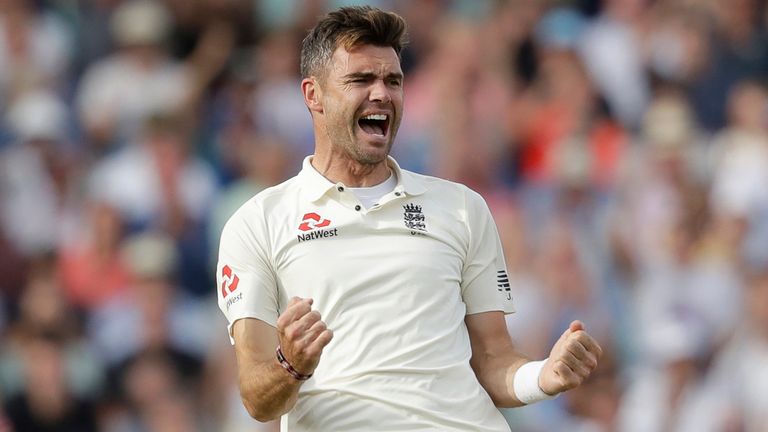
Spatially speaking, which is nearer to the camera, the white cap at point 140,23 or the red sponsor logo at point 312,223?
the red sponsor logo at point 312,223

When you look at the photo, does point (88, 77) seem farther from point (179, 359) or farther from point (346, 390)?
point (346, 390)

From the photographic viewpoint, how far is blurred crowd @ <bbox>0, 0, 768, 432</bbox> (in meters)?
9.27

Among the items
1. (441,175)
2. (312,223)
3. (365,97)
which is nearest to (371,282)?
(312,223)

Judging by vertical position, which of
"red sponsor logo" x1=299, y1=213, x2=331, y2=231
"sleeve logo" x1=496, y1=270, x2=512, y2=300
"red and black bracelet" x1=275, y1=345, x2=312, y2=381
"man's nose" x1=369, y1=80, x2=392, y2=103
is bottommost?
"red and black bracelet" x1=275, y1=345, x2=312, y2=381

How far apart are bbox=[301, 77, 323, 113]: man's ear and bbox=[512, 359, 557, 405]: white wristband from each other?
1109 millimetres

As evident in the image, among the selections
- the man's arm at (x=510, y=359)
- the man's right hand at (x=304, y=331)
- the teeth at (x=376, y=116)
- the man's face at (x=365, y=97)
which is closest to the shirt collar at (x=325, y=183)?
the man's face at (x=365, y=97)

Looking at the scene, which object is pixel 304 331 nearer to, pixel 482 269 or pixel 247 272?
pixel 247 272

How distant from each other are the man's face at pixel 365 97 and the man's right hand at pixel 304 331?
82 cm

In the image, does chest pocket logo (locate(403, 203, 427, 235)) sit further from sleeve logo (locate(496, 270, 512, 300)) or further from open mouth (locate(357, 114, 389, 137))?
sleeve logo (locate(496, 270, 512, 300))

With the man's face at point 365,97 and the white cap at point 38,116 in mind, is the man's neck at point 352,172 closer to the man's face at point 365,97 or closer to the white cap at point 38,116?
the man's face at point 365,97

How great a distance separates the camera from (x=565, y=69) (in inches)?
420

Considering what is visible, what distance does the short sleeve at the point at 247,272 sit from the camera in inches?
176

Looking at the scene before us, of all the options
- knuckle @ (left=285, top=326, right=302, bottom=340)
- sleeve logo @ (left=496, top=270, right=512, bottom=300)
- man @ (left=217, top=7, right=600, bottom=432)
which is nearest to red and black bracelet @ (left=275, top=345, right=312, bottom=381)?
man @ (left=217, top=7, right=600, bottom=432)

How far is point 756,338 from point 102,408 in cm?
434
